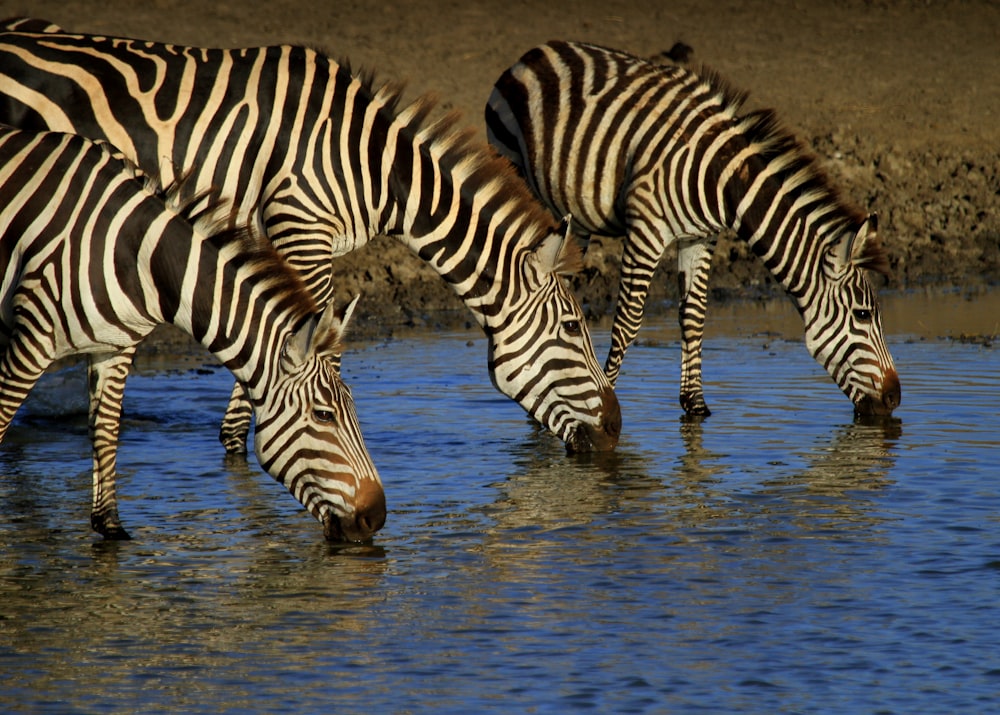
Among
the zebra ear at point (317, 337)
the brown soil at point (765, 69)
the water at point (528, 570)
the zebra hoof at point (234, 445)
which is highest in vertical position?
the brown soil at point (765, 69)

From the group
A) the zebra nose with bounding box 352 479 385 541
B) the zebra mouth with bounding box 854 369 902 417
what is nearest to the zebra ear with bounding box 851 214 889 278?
the zebra mouth with bounding box 854 369 902 417

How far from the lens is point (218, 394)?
10047 mm

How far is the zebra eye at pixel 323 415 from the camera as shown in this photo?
601cm

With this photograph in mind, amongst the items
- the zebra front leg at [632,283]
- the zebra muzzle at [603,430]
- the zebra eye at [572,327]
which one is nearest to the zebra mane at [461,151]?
the zebra eye at [572,327]

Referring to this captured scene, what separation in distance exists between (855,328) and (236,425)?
395cm

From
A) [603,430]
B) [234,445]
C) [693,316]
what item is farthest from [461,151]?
[693,316]

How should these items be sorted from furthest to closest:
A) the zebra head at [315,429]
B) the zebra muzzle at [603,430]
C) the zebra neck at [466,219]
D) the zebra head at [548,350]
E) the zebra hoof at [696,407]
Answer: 1. the zebra hoof at [696,407]
2. the zebra muzzle at [603,430]
3. the zebra head at [548,350]
4. the zebra neck at [466,219]
5. the zebra head at [315,429]

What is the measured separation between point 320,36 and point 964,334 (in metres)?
9.65

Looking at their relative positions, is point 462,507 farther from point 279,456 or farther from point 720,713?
point 720,713

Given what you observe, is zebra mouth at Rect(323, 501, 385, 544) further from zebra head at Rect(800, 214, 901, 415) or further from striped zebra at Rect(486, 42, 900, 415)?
zebra head at Rect(800, 214, 901, 415)

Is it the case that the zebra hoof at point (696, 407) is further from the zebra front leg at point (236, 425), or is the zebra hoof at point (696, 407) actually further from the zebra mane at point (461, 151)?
the zebra front leg at point (236, 425)

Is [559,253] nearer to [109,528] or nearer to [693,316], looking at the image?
[693,316]

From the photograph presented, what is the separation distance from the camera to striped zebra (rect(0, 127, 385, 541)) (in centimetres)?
590

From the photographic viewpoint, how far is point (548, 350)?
7926 millimetres
